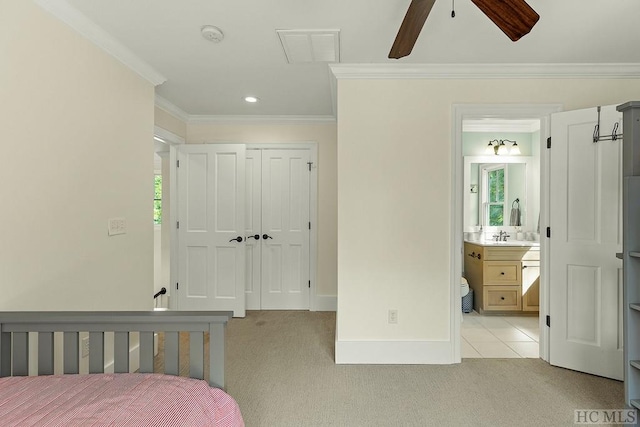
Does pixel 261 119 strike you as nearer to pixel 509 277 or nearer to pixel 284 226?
pixel 284 226

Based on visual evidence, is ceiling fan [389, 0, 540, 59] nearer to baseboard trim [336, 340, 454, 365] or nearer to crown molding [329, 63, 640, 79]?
crown molding [329, 63, 640, 79]

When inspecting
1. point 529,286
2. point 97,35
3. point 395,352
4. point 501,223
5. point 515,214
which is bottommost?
point 395,352

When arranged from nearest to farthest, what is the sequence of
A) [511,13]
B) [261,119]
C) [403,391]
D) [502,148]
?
[511,13]
[403,391]
[261,119]
[502,148]

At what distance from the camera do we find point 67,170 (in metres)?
1.88

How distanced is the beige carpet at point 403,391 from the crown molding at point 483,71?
2283 mm

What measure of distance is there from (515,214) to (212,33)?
413 cm

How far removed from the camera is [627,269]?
5.65 feet

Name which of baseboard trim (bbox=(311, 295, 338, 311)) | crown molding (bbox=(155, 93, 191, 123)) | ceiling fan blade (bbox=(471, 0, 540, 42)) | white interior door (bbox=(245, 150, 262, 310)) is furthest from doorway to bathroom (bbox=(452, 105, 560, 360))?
crown molding (bbox=(155, 93, 191, 123))

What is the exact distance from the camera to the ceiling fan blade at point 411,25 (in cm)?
130

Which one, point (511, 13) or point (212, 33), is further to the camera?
point (212, 33)

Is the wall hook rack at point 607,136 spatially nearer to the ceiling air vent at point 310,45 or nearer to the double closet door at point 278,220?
the ceiling air vent at point 310,45

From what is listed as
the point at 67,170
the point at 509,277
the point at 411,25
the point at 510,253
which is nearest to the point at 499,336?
the point at 509,277

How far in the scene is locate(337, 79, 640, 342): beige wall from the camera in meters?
2.58

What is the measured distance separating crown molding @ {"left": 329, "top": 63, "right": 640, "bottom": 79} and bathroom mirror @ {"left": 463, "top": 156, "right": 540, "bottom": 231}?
5.82 ft
